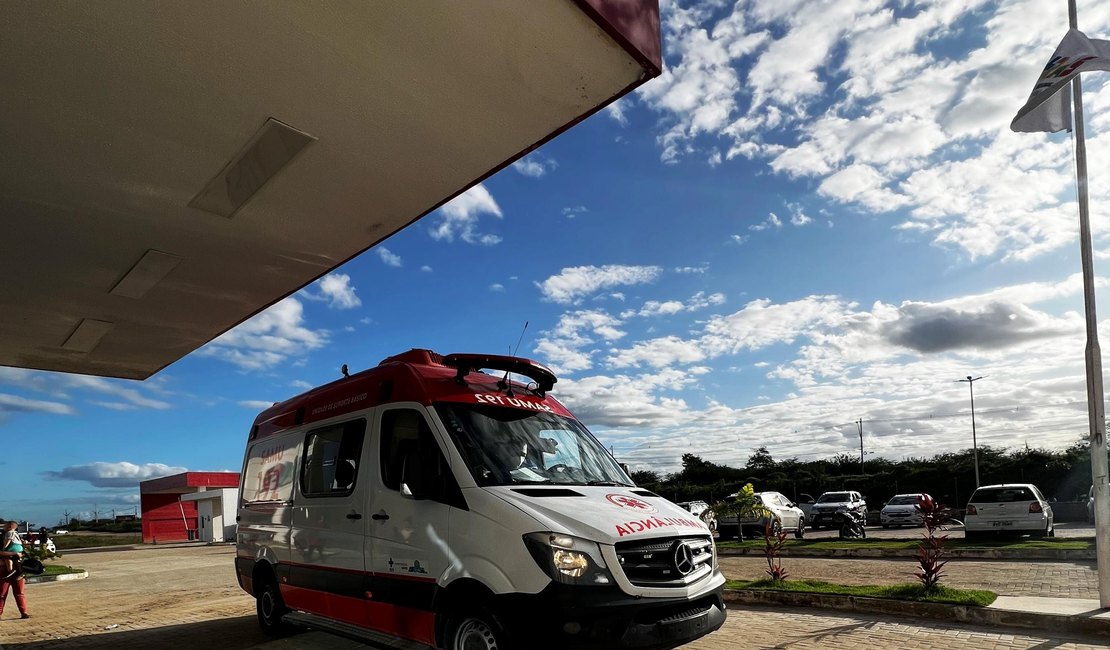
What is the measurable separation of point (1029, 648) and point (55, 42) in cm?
872

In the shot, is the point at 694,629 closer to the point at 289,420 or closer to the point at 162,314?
the point at 289,420

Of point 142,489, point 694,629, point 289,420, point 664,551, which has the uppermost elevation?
point 289,420

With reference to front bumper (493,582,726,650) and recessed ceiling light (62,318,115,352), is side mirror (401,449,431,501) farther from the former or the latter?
recessed ceiling light (62,318,115,352)

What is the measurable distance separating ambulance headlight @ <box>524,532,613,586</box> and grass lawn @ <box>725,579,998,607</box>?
16.5 ft

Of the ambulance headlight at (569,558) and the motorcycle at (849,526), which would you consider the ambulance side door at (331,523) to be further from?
the motorcycle at (849,526)

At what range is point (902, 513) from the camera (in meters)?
28.4

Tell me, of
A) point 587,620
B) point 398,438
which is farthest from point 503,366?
point 587,620

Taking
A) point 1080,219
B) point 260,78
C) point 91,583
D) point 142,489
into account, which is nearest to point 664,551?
point 260,78

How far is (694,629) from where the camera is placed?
4.83m

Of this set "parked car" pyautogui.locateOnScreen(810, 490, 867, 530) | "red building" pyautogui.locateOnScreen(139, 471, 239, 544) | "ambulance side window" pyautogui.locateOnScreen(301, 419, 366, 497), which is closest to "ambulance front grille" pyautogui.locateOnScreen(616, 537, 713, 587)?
"ambulance side window" pyautogui.locateOnScreen(301, 419, 366, 497)

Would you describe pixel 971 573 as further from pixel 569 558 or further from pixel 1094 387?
pixel 569 558

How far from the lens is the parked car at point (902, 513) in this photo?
2825 centimetres

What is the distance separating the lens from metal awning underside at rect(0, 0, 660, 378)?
14.7 ft

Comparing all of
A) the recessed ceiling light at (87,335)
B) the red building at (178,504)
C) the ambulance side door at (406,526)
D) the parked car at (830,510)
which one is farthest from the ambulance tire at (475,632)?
the red building at (178,504)
